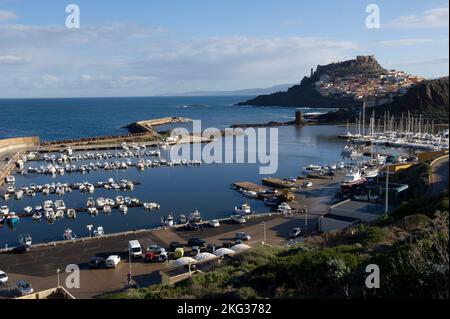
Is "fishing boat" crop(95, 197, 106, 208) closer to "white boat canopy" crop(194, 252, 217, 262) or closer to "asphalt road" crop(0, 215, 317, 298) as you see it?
"asphalt road" crop(0, 215, 317, 298)

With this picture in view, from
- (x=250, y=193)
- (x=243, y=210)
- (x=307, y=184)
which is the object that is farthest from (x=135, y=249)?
(x=307, y=184)

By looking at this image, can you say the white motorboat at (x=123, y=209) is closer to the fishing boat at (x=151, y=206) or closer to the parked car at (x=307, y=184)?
the fishing boat at (x=151, y=206)

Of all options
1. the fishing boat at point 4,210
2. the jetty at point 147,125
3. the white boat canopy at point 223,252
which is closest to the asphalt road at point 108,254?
the white boat canopy at point 223,252

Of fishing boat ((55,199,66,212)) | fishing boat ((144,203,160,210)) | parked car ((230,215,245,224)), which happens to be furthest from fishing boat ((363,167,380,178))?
fishing boat ((55,199,66,212))

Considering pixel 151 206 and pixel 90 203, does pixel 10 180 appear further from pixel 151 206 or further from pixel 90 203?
pixel 151 206
